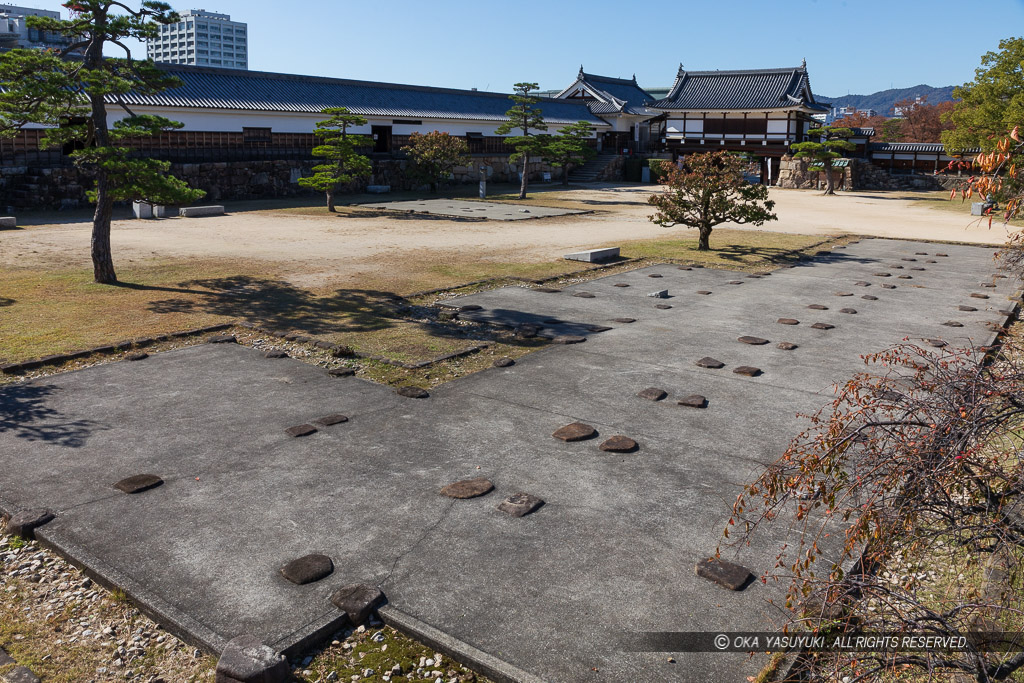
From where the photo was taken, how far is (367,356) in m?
8.88

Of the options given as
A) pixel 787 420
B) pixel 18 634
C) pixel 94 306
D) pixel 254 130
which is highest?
pixel 254 130

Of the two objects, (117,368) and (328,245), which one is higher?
(328,245)

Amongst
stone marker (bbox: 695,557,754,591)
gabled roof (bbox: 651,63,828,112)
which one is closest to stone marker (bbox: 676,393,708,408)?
stone marker (bbox: 695,557,754,591)

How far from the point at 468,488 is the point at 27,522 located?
2891 mm

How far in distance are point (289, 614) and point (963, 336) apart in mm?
9520

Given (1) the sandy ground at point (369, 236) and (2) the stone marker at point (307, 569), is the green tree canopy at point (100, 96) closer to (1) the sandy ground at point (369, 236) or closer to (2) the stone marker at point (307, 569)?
(1) the sandy ground at point (369, 236)

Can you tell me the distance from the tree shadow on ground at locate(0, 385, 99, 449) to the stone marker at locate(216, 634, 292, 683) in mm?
3427

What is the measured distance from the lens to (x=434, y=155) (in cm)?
3456

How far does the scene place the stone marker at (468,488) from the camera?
5.47 metres

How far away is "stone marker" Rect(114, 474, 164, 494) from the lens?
5473mm

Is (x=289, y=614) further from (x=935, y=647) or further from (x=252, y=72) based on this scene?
(x=252, y=72)

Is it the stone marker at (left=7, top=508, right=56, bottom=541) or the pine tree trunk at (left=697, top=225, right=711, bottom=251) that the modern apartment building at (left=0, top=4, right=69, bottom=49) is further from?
the stone marker at (left=7, top=508, right=56, bottom=541)

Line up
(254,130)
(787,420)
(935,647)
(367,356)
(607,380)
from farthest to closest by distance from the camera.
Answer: (254,130) → (367,356) → (607,380) → (787,420) → (935,647)

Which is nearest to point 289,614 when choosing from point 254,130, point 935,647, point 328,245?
point 935,647
